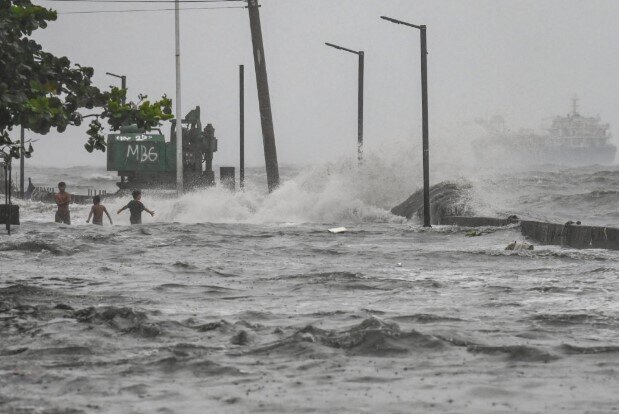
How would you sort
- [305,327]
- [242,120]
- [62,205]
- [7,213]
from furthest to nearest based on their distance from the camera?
[242,120] < [62,205] < [7,213] < [305,327]

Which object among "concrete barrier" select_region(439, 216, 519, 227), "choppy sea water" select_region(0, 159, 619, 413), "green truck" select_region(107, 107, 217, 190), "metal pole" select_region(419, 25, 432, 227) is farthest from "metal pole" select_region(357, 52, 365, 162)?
"choppy sea water" select_region(0, 159, 619, 413)

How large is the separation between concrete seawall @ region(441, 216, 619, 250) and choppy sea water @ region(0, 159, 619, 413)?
0.72 meters

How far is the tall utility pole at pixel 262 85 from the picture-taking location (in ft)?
133

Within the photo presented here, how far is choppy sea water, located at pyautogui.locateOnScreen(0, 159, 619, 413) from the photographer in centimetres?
848

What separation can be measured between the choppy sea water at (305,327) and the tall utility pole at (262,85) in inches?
647

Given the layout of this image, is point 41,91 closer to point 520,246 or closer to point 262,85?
point 520,246

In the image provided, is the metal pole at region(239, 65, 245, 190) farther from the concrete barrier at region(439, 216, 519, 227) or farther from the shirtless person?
the shirtless person

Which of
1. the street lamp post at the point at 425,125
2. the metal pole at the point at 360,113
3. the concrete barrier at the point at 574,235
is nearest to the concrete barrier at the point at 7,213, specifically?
the street lamp post at the point at 425,125

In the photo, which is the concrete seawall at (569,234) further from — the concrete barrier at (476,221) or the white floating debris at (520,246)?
the white floating debris at (520,246)

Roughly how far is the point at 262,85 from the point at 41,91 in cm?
2675

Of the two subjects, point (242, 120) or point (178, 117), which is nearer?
point (178, 117)

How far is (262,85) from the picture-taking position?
4066cm

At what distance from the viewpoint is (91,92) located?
49.1 ft

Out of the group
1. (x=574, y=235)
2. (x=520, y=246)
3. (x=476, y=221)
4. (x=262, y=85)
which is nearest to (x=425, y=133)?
(x=476, y=221)
